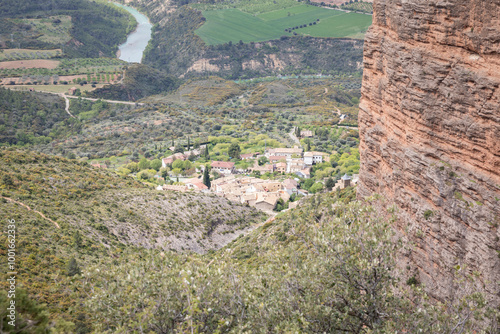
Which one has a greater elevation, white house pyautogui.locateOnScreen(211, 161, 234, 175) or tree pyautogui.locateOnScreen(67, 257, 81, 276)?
tree pyautogui.locateOnScreen(67, 257, 81, 276)

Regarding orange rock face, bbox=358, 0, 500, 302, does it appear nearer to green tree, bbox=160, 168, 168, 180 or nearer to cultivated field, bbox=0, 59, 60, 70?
green tree, bbox=160, 168, 168, 180

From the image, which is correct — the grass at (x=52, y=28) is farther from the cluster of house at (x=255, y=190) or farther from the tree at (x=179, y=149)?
the cluster of house at (x=255, y=190)

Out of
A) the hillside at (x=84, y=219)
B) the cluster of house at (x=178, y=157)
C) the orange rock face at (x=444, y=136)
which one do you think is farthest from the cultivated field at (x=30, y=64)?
the orange rock face at (x=444, y=136)

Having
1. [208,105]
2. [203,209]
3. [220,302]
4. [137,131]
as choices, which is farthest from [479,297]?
[208,105]

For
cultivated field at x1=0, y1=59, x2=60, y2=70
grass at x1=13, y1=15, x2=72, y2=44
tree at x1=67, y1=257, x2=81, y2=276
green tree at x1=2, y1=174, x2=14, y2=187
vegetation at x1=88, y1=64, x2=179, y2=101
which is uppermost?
tree at x1=67, y1=257, x2=81, y2=276

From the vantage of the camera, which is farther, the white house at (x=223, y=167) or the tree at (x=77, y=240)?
the white house at (x=223, y=167)

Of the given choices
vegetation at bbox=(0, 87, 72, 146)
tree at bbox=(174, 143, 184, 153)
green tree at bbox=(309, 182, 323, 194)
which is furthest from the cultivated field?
green tree at bbox=(309, 182, 323, 194)
